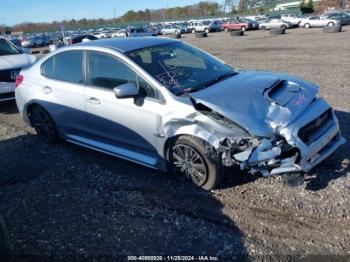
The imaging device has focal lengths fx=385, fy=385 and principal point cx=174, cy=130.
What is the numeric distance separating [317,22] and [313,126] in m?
40.0

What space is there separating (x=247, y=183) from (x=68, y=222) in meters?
2.09

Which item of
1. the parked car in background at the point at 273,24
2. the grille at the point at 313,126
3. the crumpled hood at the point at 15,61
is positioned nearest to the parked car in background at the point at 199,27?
the parked car in background at the point at 273,24

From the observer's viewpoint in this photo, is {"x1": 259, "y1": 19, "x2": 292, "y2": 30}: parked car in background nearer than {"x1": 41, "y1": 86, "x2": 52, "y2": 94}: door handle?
No

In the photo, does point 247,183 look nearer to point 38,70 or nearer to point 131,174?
point 131,174

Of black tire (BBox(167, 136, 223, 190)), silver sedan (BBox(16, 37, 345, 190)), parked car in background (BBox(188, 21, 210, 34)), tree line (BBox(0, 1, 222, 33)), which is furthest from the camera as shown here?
tree line (BBox(0, 1, 222, 33))

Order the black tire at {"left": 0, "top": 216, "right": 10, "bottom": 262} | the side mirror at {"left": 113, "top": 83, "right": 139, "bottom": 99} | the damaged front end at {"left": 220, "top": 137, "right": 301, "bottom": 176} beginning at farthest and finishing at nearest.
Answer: the side mirror at {"left": 113, "top": 83, "right": 139, "bottom": 99}
the damaged front end at {"left": 220, "top": 137, "right": 301, "bottom": 176}
the black tire at {"left": 0, "top": 216, "right": 10, "bottom": 262}

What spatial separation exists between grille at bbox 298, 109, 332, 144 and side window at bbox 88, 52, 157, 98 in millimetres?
1737

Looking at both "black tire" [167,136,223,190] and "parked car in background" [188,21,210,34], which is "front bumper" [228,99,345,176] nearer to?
"black tire" [167,136,223,190]

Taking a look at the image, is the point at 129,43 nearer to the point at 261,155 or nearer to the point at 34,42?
the point at 261,155

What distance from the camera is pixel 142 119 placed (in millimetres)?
4672

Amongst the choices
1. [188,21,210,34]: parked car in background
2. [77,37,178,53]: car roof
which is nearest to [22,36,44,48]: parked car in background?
[188,21,210,34]: parked car in background

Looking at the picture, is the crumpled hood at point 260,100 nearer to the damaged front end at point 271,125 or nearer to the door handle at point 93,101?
the damaged front end at point 271,125

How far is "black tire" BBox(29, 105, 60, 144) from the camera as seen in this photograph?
20.5 ft

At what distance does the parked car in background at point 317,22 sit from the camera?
38628 mm
